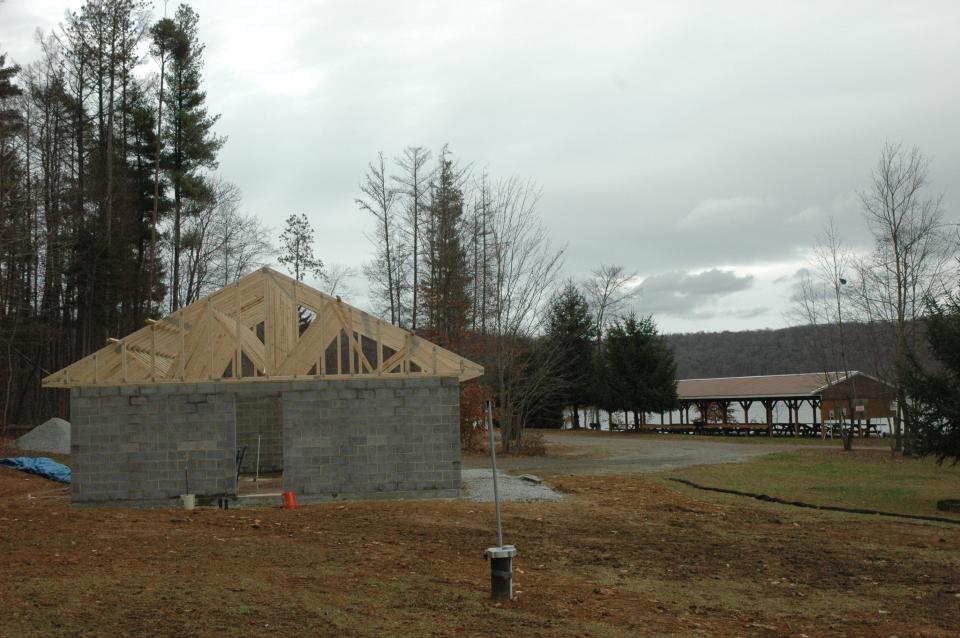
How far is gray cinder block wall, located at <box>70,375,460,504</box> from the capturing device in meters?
16.3

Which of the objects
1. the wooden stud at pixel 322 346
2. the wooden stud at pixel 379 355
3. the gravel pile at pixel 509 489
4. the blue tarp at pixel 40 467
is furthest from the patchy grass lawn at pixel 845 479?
the blue tarp at pixel 40 467

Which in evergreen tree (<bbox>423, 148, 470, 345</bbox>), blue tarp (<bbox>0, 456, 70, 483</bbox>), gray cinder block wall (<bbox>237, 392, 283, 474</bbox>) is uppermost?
evergreen tree (<bbox>423, 148, 470, 345</bbox>)

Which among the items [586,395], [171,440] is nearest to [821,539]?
[171,440]

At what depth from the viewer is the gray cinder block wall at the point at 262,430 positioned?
24453 millimetres

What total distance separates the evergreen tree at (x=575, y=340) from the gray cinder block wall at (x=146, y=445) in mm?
31733

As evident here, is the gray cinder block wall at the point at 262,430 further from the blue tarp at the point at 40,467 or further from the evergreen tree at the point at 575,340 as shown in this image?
the evergreen tree at the point at 575,340

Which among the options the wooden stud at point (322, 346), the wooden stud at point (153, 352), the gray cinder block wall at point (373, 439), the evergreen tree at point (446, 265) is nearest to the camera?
the wooden stud at point (153, 352)

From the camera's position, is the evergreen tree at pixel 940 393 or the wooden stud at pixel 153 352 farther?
the evergreen tree at pixel 940 393

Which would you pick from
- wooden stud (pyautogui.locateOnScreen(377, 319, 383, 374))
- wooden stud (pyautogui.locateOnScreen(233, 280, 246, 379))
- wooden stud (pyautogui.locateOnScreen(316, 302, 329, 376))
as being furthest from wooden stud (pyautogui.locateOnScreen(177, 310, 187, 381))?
wooden stud (pyautogui.locateOnScreen(377, 319, 383, 374))

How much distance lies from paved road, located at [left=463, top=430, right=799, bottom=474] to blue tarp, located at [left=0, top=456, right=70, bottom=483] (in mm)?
11356

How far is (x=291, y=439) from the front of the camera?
16562 mm

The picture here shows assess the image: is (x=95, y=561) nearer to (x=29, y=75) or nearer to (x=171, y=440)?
(x=171, y=440)

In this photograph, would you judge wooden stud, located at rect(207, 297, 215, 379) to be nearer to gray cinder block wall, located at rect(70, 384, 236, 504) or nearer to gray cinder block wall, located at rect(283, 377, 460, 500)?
gray cinder block wall, located at rect(70, 384, 236, 504)

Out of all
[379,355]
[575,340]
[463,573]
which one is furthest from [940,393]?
[575,340]
